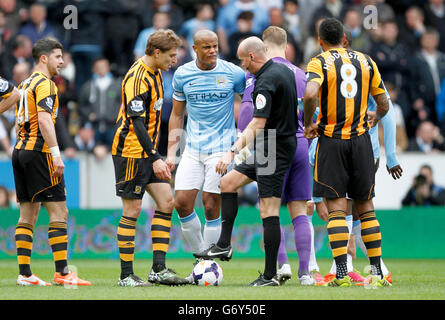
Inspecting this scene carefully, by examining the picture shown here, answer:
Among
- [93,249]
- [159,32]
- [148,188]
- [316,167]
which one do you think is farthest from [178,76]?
[93,249]

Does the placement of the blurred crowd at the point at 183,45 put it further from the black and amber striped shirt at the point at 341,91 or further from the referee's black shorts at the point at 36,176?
the black and amber striped shirt at the point at 341,91

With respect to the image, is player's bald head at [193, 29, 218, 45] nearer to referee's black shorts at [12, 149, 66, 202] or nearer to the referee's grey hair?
the referee's grey hair

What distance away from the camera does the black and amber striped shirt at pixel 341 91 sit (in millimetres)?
8133

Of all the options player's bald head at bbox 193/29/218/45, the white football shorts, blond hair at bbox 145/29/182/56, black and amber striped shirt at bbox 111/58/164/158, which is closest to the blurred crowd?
the white football shorts

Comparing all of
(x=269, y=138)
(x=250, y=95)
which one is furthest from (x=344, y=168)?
(x=250, y=95)

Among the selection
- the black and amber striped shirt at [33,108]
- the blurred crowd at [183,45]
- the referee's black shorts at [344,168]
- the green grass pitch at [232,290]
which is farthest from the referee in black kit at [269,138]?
the blurred crowd at [183,45]

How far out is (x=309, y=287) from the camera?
26.7 feet

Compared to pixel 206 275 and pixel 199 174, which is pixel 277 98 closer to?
pixel 199 174

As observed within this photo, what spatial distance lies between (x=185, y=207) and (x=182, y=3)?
8.86 metres

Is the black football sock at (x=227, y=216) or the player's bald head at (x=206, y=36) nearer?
the black football sock at (x=227, y=216)

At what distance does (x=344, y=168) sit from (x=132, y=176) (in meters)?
2.21

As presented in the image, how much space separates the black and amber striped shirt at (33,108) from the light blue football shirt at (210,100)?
57.2 inches

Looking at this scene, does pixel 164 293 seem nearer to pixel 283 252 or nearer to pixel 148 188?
pixel 148 188

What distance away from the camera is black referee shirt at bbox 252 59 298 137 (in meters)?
8.01
